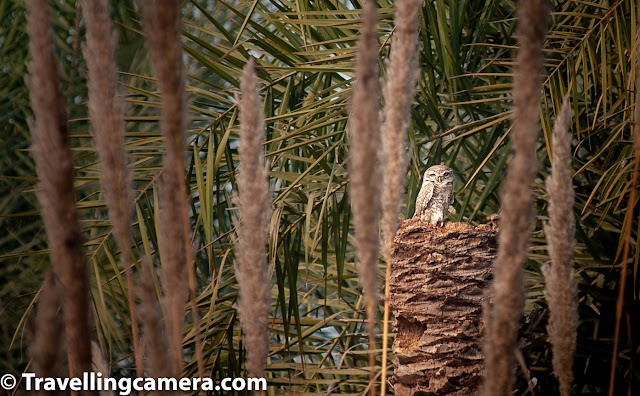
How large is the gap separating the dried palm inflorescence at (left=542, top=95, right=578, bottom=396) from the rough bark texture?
580 millimetres

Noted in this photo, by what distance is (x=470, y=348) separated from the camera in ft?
4.76

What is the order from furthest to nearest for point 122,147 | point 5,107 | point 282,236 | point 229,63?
point 5,107
point 229,63
point 282,236
point 122,147

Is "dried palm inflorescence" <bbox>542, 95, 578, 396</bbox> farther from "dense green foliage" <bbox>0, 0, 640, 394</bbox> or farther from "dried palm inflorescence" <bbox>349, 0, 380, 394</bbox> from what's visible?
"dense green foliage" <bbox>0, 0, 640, 394</bbox>

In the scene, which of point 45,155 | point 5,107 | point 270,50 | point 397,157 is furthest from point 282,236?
point 5,107

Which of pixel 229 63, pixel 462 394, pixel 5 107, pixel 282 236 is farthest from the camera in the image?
pixel 5 107

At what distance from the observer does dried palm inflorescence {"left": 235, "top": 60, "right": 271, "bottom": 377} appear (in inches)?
31.9

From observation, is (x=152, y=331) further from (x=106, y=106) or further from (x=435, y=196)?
(x=435, y=196)

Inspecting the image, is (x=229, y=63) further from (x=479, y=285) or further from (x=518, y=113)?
(x=518, y=113)

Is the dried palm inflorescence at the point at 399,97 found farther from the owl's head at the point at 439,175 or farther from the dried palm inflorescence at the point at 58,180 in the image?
the owl's head at the point at 439,175

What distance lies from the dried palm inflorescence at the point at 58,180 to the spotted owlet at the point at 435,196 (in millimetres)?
1138

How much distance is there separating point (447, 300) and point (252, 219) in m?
0.76

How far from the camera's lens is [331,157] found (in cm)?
224

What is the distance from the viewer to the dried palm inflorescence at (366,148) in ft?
2.30

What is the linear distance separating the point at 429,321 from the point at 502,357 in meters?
0.81
